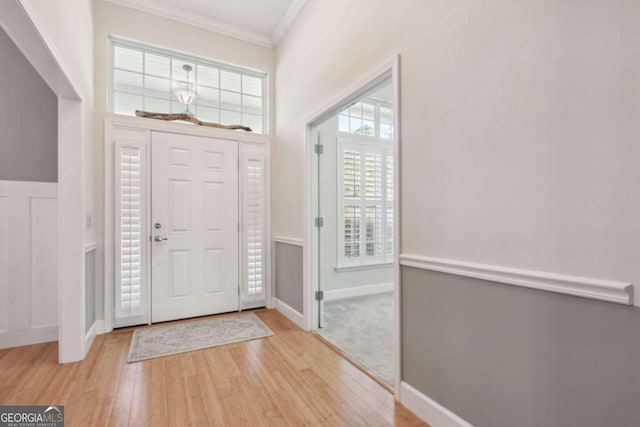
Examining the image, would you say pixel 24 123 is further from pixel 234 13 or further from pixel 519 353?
pixel 519 353

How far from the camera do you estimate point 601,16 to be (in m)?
1.01

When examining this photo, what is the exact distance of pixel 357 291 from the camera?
4.15 meters

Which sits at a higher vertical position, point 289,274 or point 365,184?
point 365,184

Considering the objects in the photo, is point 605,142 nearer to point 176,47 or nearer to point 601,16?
point 601,16

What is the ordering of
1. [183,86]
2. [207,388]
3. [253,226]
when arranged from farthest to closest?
[253,226], [183,86], [207,388]

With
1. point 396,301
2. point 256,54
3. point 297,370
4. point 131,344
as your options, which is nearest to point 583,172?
point 396,301

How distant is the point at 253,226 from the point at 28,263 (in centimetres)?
196

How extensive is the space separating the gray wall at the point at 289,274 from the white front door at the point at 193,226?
48cm

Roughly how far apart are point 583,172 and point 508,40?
2.06 ft

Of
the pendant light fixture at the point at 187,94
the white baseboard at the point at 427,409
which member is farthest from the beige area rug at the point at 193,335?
the pendant light fixture at the point at 187,94

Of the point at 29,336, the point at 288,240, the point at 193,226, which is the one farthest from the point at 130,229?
the point at 288,240

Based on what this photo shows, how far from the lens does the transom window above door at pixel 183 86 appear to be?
3131 mm

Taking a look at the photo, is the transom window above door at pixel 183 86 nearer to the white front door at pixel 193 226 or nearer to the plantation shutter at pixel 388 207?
the white front door at pixel 193 226

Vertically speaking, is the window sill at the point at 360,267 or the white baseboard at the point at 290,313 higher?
the window sill at the point at 360,267
